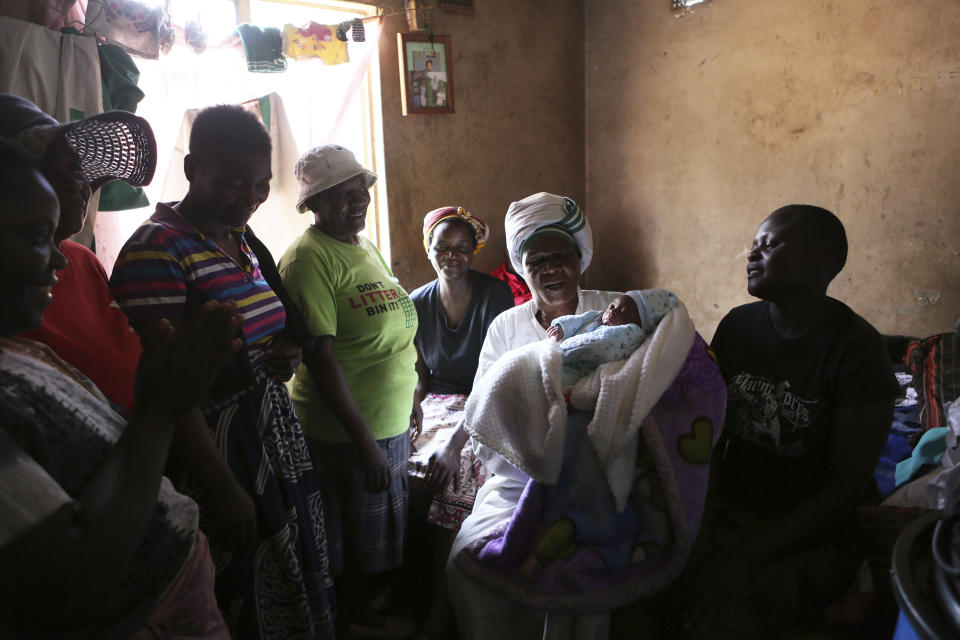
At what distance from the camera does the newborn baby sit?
157 centimetres

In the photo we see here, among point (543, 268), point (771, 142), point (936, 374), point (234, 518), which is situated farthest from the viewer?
point (771, 142)

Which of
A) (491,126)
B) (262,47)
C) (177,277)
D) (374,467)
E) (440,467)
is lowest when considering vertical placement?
(440,467)

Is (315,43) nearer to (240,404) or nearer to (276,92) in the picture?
(276,92)

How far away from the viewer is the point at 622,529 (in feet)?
4.74

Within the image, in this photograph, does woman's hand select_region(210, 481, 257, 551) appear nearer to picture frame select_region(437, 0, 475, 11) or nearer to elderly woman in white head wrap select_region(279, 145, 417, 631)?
elderly woman in white head wrap select_region(279, 145, 417, 631)

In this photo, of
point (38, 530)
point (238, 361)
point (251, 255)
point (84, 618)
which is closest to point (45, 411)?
point (38, 530)

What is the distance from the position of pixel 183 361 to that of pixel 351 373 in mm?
1062

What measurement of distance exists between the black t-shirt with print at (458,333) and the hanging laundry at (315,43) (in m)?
1.44

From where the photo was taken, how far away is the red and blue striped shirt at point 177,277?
1220 mm

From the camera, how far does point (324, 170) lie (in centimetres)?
196

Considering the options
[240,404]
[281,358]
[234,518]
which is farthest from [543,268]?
[234,518]

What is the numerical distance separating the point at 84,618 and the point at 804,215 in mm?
1805

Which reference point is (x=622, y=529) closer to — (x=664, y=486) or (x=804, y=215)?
(x=664, y=486)

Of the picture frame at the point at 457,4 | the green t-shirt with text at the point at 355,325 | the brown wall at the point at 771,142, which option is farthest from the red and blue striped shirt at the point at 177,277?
the brown wall at the point at 771,142
